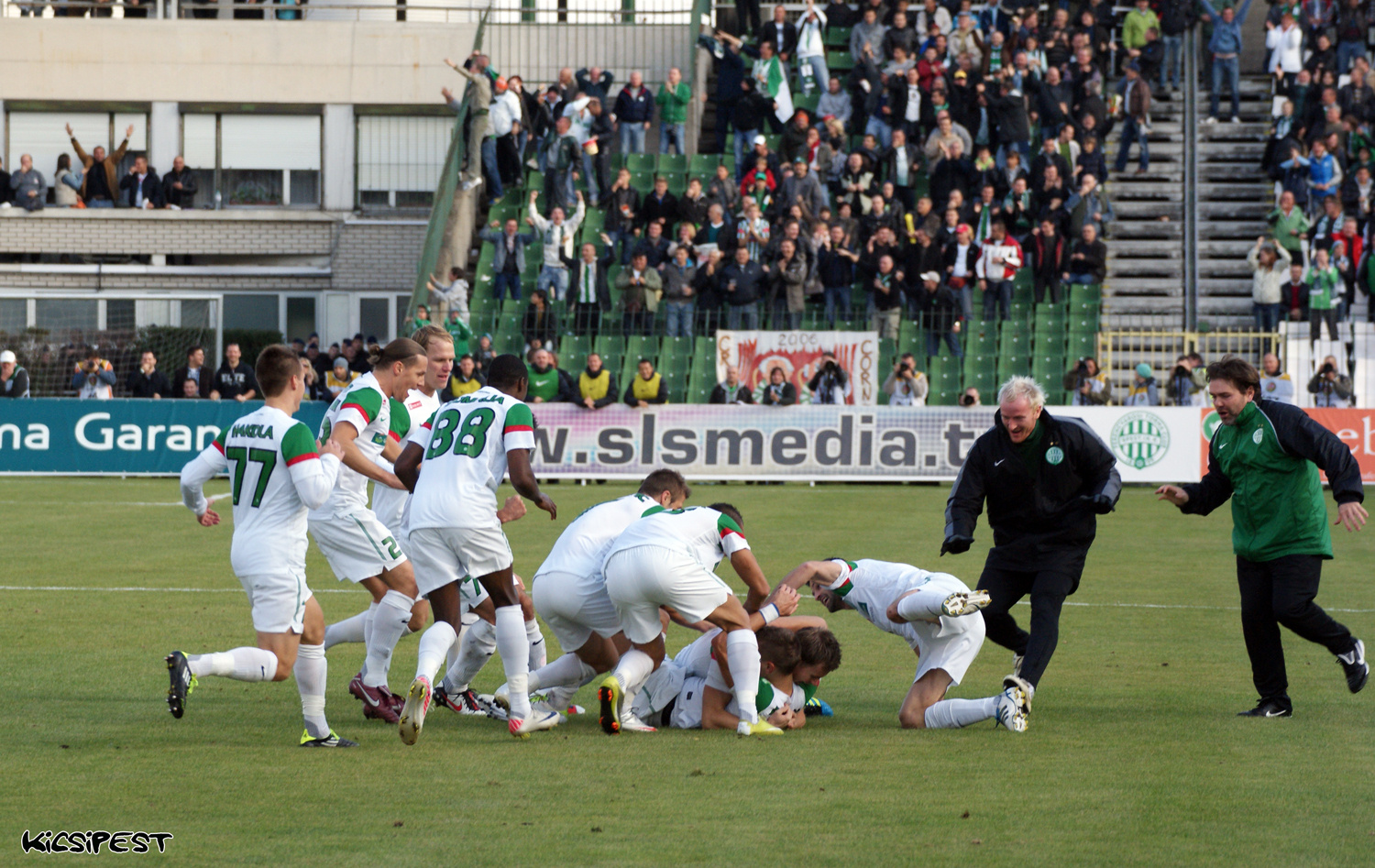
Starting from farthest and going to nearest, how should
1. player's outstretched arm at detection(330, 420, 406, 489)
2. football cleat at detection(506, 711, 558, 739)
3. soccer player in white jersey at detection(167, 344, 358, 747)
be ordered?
player's outstretched arm at detection(330, 420, 406, 489)
football cleat at detection(506, 711, 558, 739)
soccer player in white jersey at detection(167, 344, 358, 747)

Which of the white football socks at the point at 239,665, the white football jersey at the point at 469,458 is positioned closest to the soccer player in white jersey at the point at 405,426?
the white football jersey at the point at 469,458

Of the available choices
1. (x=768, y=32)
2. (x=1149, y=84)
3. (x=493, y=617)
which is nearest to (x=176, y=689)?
(x=493, y=617)

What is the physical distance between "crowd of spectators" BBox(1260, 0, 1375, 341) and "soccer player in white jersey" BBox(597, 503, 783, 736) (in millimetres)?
20410

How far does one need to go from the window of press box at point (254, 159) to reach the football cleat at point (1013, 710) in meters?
33.1

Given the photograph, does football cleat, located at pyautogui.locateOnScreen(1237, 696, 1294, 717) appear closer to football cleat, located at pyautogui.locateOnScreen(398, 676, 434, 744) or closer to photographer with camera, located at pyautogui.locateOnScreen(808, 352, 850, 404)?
football cleat, located at pyautogui.locateOnScreen(398, 676, 434, 744)

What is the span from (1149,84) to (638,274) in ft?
38.0

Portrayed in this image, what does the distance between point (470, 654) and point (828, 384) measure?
17.4 metres

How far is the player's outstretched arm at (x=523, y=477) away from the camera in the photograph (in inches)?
310

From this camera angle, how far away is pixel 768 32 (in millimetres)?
30594

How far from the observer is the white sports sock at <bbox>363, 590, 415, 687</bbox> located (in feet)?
28.1

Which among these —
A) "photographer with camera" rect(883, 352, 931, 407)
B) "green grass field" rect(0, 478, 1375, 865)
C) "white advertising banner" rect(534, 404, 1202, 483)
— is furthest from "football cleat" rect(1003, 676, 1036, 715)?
"photographer with camera" rect(883, 352, 931, 407)

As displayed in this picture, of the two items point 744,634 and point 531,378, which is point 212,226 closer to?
point 531,378

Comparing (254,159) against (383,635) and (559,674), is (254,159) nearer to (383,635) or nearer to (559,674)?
(383,635)

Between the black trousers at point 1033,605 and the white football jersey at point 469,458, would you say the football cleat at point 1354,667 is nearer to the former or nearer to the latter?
the black trousers at point 1033,605
